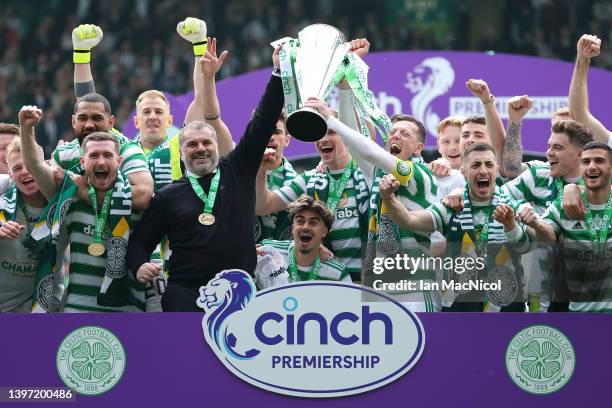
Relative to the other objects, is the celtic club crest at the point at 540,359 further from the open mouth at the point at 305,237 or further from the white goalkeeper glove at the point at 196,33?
the white goalkeeper glove at the point at 196,33

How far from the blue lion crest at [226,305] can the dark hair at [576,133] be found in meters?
1.90

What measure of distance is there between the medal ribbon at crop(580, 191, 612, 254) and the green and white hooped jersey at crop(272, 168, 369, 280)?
1.17 m

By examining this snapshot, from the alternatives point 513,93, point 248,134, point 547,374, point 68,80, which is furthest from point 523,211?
point 68,80

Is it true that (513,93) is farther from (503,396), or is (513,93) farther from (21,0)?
(21,0)

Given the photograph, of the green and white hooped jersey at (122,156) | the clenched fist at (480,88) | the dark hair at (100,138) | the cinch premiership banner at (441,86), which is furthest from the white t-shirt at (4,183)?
the cinch premiership banner at (441,86)

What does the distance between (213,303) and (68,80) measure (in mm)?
11455

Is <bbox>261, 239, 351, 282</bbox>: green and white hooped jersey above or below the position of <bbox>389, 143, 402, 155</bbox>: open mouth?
below

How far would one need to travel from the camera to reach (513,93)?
10.9m

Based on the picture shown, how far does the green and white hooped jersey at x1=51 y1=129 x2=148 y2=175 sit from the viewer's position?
272 inches

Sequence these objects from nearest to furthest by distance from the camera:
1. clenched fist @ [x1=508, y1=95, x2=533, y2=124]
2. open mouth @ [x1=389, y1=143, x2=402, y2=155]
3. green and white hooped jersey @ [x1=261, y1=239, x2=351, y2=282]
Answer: green and white hooped jersey @ [x1=261, y1=239, x2=351, y2=282] < open mouth @ [x1=389, y1=143, x2=402, y2=155] < clenched fist @ [x1=508, y1=95, x2=533, y2=124]

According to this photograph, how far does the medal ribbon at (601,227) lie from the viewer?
6348 millimetres

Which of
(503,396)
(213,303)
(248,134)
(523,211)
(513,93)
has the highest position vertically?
(513,93)

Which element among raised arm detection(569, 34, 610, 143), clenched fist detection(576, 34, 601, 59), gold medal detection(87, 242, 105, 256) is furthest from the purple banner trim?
clenched fist detection(576, 34, 601, 59)

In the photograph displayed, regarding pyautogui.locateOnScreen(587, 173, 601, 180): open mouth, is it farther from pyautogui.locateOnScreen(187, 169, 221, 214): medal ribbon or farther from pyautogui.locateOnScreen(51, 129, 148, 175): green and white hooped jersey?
pyautogui.locateOnScreen(51, 129, 148, 175): green and white hooped jersey
